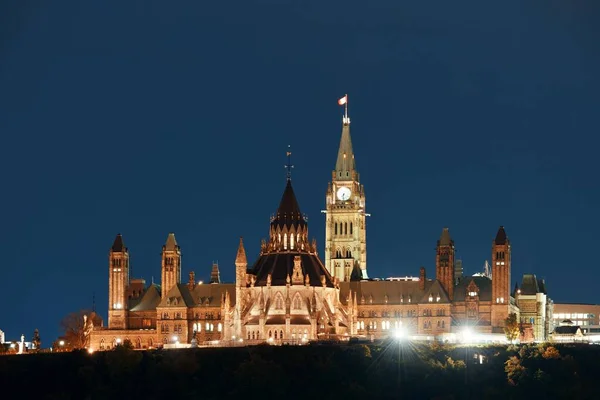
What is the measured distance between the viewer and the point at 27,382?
16325 cm

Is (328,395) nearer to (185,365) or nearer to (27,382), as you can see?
(185,365)

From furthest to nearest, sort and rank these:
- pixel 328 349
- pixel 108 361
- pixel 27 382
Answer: pixel 328 349 → pixel 108 361 → pixel 27 382

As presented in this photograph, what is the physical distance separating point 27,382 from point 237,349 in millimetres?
31469

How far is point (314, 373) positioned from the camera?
17838 cm

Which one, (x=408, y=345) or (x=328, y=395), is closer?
(x=328, y=395)

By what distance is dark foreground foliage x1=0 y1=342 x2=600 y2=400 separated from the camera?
168m

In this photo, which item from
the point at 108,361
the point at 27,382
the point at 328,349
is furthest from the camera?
the point at 328,349

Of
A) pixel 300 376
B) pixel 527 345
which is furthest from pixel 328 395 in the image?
pixel 527 345

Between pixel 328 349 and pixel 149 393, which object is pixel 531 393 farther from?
pixel 149 393

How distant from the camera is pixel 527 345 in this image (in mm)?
192250

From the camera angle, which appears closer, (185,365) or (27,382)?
(27,382)

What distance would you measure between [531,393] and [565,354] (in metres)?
14.3

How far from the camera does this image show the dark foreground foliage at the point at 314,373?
552 feet

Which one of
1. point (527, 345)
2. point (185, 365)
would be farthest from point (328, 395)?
point (527, 345)
